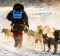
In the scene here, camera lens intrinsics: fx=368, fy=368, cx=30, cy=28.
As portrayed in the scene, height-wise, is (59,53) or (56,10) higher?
(56,10)

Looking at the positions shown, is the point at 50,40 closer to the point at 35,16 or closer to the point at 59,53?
the point at 59,53

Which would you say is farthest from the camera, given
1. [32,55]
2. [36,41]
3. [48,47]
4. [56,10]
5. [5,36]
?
[56,10]

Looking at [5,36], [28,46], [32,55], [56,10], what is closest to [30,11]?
[56,10]

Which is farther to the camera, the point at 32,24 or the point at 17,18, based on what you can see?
the point at 32,24

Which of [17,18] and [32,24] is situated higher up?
[32,24]

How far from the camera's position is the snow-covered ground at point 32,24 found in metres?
12.1

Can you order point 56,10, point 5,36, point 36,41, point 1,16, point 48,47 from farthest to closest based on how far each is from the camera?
point 56,10 → point 1,16 → point 5,36 → point 36,41 → point 48,47

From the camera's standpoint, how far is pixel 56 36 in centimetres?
1238

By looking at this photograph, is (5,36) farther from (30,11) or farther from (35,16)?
(30,11)

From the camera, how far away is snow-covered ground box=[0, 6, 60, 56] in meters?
12.1

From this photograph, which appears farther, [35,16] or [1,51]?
[35,16]

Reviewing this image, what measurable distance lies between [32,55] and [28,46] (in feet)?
5.72

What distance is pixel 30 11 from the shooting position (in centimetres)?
2462

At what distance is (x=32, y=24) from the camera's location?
20.2 meters
